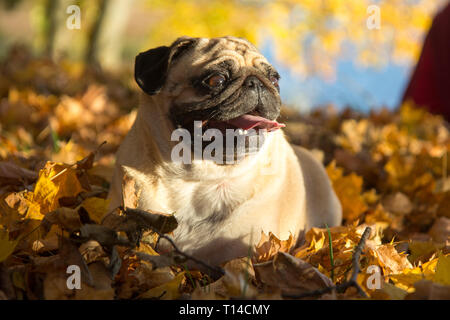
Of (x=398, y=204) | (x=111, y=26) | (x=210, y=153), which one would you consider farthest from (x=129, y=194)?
(x=111, y=26)

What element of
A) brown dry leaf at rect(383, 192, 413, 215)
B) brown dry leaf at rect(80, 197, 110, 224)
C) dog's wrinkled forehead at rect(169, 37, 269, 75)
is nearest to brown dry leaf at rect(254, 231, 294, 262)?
brown dry leaf at rect(80, 197, 110, 224)

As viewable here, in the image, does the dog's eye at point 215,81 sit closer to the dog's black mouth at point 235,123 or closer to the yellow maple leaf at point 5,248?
the dog's black mouth at point 235,123

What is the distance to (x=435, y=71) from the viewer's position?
650 centimetres

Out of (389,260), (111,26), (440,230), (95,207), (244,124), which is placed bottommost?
(440,230)

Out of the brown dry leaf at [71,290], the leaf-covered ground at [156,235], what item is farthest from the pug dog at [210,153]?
the brown dry leaf at [71,290]

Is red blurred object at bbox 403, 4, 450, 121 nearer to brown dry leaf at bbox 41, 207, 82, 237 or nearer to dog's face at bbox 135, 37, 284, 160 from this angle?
dog's face at bbox 135, 37, 284, 160

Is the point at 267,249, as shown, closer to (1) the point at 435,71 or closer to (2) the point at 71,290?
(2) the point at 71,290

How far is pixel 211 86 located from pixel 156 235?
672 millimetres

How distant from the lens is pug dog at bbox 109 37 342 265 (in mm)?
1994

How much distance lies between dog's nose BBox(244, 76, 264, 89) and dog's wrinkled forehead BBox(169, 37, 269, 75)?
0.26 ft
